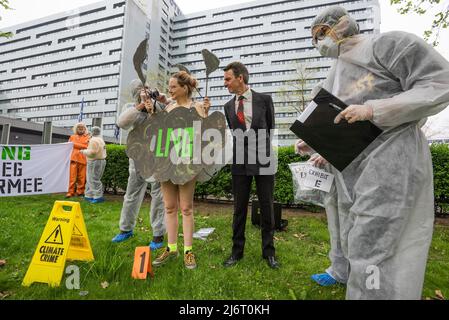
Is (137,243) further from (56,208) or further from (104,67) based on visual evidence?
(104,67)

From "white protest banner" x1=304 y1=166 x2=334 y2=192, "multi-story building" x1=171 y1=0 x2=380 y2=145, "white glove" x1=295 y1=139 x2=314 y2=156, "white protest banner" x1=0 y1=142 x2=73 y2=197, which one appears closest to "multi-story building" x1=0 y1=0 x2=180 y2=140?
"multi-story building" x1=171 y1=0 x2=380 y2=145

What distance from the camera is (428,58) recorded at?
1394mm

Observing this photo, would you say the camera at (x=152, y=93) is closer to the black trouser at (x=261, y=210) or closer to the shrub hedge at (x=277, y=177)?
the black trouser at (x=261, y=210)

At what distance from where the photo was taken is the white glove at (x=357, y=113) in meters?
1.44

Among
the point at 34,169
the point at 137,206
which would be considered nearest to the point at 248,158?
the point at 137,206

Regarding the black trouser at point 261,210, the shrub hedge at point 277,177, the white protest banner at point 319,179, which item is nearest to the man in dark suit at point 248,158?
the black trouser at point 261,210

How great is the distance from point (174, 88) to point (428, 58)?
90.0 inches

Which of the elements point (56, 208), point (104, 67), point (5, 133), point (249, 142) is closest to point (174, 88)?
point (249, 142)

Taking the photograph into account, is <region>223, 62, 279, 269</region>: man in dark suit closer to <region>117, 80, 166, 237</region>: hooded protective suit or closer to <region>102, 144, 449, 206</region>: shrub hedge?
<region>117, 80, 166, 237</region>: hooded protective suit

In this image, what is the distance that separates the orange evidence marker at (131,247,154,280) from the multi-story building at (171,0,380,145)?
5789 centimetres

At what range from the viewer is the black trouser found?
2.89 metres

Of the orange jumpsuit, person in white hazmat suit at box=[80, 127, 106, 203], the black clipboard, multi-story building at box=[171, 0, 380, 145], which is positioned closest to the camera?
the black clipboard

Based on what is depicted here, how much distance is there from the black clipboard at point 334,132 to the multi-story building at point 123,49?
5818 centimetres

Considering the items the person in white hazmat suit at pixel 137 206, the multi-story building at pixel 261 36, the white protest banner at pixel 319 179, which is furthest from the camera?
the multi-story building at pixel 261 36
